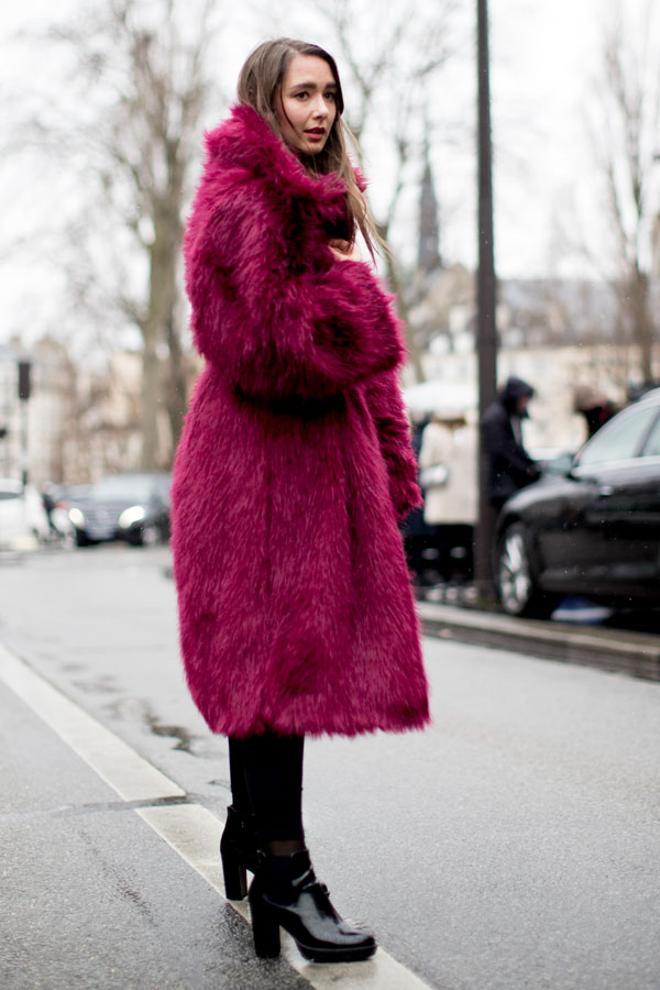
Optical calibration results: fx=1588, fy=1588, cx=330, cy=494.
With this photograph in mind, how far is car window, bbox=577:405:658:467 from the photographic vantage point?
9344 millimetres

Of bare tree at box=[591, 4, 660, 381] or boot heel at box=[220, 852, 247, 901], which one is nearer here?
boot heel at box=[220, 852, 247, 901]

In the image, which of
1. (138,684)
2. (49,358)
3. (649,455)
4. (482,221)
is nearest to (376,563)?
(138,684)

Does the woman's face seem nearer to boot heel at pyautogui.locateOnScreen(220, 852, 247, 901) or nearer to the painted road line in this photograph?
boot heel at pyautogui.locateOnScreen(220, 852, 247, 901)

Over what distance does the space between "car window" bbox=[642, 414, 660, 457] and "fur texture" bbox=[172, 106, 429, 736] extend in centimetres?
606

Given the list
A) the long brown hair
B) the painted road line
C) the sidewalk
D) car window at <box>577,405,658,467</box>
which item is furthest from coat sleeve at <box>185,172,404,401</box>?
car window at <box>577,405,658,467</box>

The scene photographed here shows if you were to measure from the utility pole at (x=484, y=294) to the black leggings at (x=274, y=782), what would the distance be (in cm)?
876

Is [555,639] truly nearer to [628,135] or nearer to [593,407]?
[593,407]

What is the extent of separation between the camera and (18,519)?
27656 millimetres

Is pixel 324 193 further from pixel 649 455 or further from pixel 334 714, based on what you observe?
pixel 649 455

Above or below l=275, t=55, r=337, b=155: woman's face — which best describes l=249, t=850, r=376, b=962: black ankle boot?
below

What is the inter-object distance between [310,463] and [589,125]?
26.7 meters

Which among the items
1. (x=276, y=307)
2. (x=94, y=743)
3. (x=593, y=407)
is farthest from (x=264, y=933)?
(x=593, y=407)

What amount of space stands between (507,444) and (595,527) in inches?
91.2

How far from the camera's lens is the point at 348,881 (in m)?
3.94
